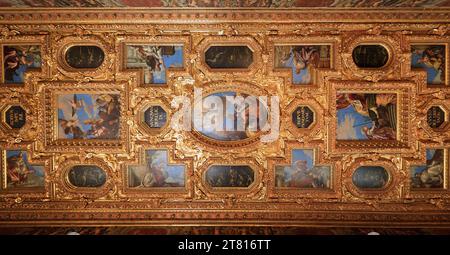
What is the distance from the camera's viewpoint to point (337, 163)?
736 cm

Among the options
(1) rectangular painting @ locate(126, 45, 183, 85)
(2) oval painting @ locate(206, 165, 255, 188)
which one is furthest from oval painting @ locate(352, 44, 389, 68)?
(1) rectangular painting @ locate(126, 45, 183, 85)

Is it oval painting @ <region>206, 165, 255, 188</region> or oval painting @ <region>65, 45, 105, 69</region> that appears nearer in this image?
oval painting @ <region>65, 45, 105, 69</region>

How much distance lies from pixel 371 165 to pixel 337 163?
0.83m

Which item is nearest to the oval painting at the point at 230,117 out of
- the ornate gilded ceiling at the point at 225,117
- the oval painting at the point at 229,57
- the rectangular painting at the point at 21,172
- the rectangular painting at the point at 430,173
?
the ornate gilded ceiling at the point at 225,117

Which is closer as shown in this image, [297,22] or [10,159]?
[297,22]

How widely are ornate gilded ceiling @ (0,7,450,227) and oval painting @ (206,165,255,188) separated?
0.03 metres

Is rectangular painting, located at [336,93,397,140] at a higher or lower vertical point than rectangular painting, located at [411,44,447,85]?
lower

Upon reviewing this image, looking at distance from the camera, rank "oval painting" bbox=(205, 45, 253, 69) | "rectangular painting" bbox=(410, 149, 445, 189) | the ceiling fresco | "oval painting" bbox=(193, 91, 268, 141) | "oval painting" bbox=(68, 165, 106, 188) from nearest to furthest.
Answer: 1. the ceiling fresco
2. "oval painting" bbox=(205, 45, 253, 69)
3. "oval painting" bbox=(193, 91, 268, 141)
4. "rectangular painting" bbox=(410, 149, 445, 189)
5. "oval painting" bbox=(68, 165, 106, 188)

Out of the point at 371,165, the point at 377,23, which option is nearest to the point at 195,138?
the point at 371,165

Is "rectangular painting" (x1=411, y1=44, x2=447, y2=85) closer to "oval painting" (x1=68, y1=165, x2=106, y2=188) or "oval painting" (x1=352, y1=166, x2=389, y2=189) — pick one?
"oval painting" (x1=352, y1=166, x2=389, y2=189)

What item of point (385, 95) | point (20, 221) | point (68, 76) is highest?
point (68, 76)

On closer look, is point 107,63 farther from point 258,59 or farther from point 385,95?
point 385,95

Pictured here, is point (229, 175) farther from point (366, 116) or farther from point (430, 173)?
point (430, 173)

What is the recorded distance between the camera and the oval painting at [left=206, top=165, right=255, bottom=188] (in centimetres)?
750
